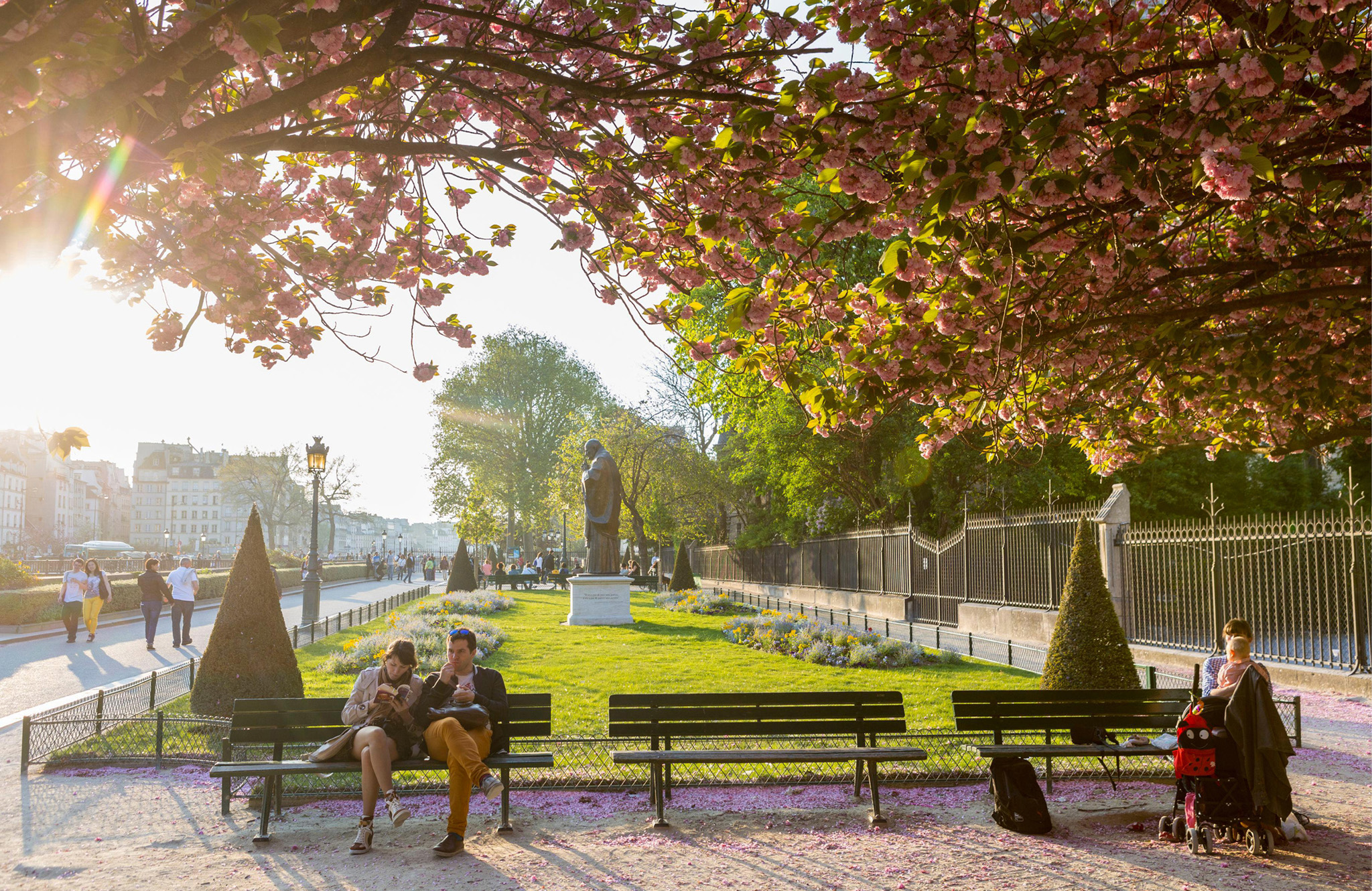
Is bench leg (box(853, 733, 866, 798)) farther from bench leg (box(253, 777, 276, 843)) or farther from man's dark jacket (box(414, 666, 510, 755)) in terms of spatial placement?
bench leg (box(253, 777, 276, 843))

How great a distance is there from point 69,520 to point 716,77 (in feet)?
465

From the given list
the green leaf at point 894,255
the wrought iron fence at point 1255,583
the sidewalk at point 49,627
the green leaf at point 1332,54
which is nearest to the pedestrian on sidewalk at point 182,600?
the sidewalk at point 49,627

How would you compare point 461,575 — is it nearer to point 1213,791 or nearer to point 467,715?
point 467,715

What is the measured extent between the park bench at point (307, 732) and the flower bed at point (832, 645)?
332 inches

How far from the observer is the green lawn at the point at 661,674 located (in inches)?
437

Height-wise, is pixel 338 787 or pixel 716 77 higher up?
pixel 716 77

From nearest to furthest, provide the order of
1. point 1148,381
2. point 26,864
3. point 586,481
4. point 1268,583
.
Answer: point 26,864 → point 1148,381 → point 1268,583 → point 586,481

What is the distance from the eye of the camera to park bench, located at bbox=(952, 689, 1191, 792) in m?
7.27

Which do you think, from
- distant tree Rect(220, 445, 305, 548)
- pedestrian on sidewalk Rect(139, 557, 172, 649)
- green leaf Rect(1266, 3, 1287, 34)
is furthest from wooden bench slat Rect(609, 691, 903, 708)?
distant tree Rect(220, 445, 305, 548)

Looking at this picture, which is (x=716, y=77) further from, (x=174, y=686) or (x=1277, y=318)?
(x=174, y=686)

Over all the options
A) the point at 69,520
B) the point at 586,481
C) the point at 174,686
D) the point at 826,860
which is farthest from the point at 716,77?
the point at 69,520

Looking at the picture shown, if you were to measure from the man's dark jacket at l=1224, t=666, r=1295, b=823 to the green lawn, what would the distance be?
12.5ft

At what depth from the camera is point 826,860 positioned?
18.8ft

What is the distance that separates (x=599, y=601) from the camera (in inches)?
901
